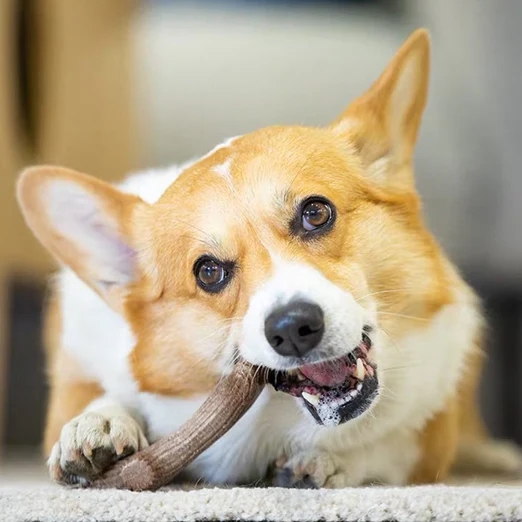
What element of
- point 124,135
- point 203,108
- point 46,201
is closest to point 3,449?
point 124,135

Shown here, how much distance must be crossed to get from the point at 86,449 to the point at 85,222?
40 centimetres

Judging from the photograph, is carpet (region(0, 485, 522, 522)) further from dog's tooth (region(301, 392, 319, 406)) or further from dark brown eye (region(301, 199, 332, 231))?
dark brown eye (region(301, 199, 332, 231))

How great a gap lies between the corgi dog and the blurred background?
0.63m

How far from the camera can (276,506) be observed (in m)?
1.02

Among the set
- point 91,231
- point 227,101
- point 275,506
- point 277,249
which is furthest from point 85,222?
point 227,101

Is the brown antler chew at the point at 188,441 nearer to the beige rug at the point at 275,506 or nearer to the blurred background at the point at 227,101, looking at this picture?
the beige rug at the point at 275,506

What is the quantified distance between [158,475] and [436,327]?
0.53 metres

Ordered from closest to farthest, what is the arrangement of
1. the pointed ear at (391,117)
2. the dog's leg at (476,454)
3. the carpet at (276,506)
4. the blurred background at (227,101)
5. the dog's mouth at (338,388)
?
1. the carpet at (276,506)
2. the dog's mouth at (338,388)
3. the pointed ear at (391,117)
4. the dog's leg at (476,454)
5. the blurred background at (227,101)

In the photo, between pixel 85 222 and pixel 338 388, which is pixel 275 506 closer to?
pixel 338 388

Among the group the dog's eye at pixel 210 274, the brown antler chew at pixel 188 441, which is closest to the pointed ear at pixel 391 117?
the dog's eye at pixel 210 274

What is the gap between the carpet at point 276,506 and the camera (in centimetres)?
100

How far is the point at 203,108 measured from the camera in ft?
8.21

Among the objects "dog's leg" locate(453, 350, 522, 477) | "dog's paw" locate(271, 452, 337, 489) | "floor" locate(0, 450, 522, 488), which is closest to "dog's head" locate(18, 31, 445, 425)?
"dog's paw" locate(271, 452, 337, 489)

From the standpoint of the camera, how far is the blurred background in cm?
237
